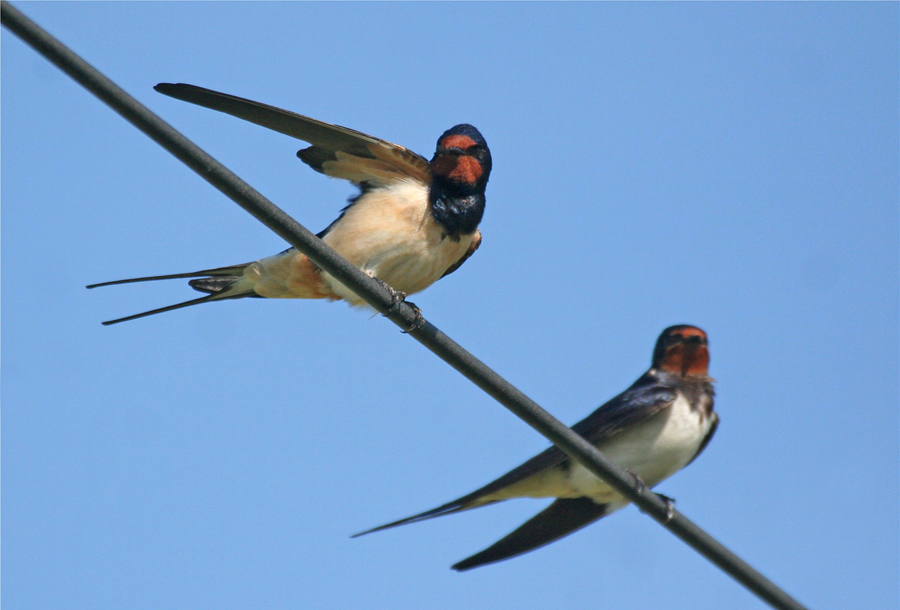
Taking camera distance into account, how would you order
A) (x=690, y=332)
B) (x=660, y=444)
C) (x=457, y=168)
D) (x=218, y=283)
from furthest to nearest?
(x=690, y=332) < (x=660, y=444) < (x=218, y=283) < (x=457, y=168)

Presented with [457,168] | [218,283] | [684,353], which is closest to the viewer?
[457,168]

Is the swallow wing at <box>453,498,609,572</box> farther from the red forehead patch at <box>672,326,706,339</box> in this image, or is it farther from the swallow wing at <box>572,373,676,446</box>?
the red forehead patch at <box>672,326,706,339</box>

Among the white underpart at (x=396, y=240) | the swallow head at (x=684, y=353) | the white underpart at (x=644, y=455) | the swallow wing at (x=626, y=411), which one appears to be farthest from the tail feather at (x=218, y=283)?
the swallow head at (x=684, y=353)

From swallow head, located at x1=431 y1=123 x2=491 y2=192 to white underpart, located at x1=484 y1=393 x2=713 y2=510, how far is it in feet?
4.66

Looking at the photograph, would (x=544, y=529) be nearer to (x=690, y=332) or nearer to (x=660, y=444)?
(x=660, y=444)

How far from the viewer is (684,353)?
507 cm

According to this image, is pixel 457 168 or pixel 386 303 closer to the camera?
pixel 386 303

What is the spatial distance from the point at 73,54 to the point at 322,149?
1962 mm

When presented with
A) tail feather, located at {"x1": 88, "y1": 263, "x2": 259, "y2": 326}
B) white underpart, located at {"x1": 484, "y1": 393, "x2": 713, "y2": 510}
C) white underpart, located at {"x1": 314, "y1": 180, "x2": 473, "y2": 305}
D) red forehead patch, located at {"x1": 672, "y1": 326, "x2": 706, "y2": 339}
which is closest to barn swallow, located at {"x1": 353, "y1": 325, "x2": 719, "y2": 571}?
white underpart, located at {"x1": 484, "y1": 393, "x2": 713, "y2": 510}

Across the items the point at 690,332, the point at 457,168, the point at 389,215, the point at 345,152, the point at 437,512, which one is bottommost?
the point at 437,512

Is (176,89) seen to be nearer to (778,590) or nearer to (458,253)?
(458,253)

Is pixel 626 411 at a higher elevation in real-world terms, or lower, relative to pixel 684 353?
lower

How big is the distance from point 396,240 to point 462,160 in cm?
42

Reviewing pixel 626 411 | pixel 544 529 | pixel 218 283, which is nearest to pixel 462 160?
pixel 218 283
